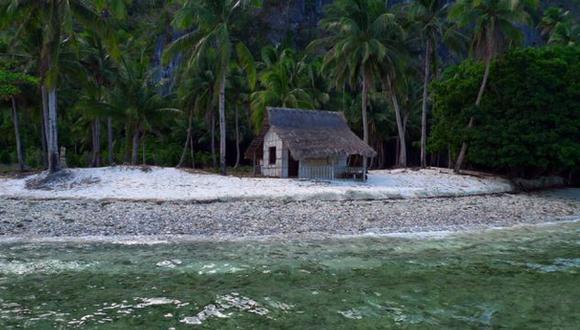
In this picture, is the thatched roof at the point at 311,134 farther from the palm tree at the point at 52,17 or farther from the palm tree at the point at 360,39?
the palm tree at the point at 52,17

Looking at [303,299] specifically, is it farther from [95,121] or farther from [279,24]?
[279,24]

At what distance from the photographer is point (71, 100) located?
103ft

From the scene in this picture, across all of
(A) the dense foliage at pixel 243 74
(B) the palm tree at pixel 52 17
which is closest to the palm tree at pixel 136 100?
(A) the dense foliage at pixel 243 74

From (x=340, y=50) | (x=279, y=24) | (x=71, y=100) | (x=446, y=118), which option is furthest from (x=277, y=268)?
(x=279, y=24)

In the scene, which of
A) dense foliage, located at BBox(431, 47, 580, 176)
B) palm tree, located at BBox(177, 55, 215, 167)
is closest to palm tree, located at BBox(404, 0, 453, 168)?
dense foliage, located at BBox(431, 47, 580, 176)

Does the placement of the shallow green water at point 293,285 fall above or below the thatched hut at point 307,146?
below

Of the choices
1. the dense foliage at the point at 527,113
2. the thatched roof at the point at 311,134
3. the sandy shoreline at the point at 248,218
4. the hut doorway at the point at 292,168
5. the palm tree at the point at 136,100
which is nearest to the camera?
the sandy shoreline at the point at 248,218

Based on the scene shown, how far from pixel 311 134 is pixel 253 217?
11104 millimetres

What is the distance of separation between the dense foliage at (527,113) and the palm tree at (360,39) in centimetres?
533

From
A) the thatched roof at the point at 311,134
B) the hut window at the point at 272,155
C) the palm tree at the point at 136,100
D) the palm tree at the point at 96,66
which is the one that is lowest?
the hut window at the point at 272,155

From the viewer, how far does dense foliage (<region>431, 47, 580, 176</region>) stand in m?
24.8

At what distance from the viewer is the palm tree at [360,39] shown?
26.8 metres

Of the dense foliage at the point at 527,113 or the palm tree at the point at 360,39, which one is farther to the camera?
the palm tree at the point at 360,39

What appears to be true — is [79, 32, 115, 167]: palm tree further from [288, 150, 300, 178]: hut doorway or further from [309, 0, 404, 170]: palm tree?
[309, 0, 404, 170]: palm tree
